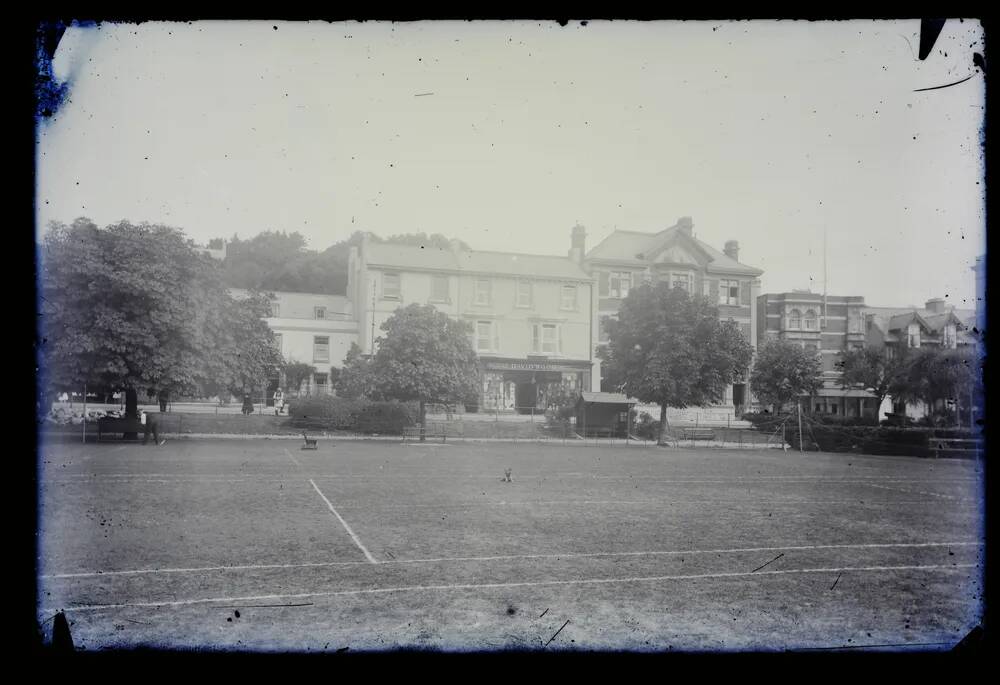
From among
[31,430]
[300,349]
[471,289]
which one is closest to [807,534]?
[31,430]

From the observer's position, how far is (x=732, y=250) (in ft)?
129

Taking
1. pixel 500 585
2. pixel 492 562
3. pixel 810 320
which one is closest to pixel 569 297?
pixel 810 320

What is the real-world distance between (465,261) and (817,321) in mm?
24168

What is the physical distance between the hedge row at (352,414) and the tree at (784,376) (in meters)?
15.8

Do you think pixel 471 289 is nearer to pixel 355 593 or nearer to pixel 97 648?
pixel 355 593

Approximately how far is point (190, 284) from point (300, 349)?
31.5 feet

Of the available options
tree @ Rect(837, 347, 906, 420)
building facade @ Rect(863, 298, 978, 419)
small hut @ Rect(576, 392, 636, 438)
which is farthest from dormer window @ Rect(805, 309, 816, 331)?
small hut @ Rect(576, 392, 636, 438)

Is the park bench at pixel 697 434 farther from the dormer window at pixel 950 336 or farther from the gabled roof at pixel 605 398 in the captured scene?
the dormer window at pixel 950 336

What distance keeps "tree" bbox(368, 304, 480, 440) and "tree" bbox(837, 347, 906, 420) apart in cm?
1820

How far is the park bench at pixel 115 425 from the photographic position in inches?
973

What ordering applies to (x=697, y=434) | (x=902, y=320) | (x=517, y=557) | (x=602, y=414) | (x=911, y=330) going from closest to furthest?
(x=517, y=557), (x=697, y=434), (x=602, y=414), (x=911, y=330), (x=902, y=320)

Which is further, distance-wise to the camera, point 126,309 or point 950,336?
point 950,336

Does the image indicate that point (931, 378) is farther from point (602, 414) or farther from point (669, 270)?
point (602, 414)

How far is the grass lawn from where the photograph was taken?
588cm
